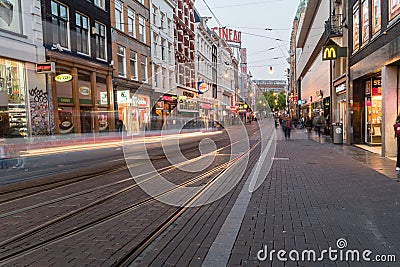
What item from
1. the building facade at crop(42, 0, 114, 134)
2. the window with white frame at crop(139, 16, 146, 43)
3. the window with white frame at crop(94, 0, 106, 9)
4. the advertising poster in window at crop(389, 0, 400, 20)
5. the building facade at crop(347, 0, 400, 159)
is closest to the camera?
the advertising poster in window at crop(389, 0, 400, 20)

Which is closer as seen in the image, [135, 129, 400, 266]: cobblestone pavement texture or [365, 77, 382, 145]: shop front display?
[135, 129, 400, 266]: cobblestone pavement texture

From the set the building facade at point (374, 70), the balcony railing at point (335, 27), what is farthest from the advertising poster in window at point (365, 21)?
the balcony railing at point (335, 27)

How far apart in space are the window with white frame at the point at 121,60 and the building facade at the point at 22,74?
27.4 ft

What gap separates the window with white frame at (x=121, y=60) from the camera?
1013 inches

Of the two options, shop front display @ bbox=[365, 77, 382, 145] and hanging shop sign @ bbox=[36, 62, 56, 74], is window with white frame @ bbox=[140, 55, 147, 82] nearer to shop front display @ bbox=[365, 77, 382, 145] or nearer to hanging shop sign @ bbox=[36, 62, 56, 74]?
hanging shop sign @ bbox=[36, 62, 56, 74]

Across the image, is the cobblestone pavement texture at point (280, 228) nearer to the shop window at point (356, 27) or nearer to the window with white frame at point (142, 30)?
the shop window at point (356, 27)

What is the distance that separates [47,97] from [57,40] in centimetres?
374

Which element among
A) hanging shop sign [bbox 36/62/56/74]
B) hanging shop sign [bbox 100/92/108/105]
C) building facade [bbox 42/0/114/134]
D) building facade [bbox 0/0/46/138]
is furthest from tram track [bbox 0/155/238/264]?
hanging shop sign [bbox 100/92/108/105]

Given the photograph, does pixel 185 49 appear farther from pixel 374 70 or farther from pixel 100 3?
pixel 374 70

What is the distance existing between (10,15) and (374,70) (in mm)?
17630

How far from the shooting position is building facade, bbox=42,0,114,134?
60.4 feet

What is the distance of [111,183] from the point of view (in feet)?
25.0

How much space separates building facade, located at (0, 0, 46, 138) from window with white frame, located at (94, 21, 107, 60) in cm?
539

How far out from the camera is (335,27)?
19.5 metres
